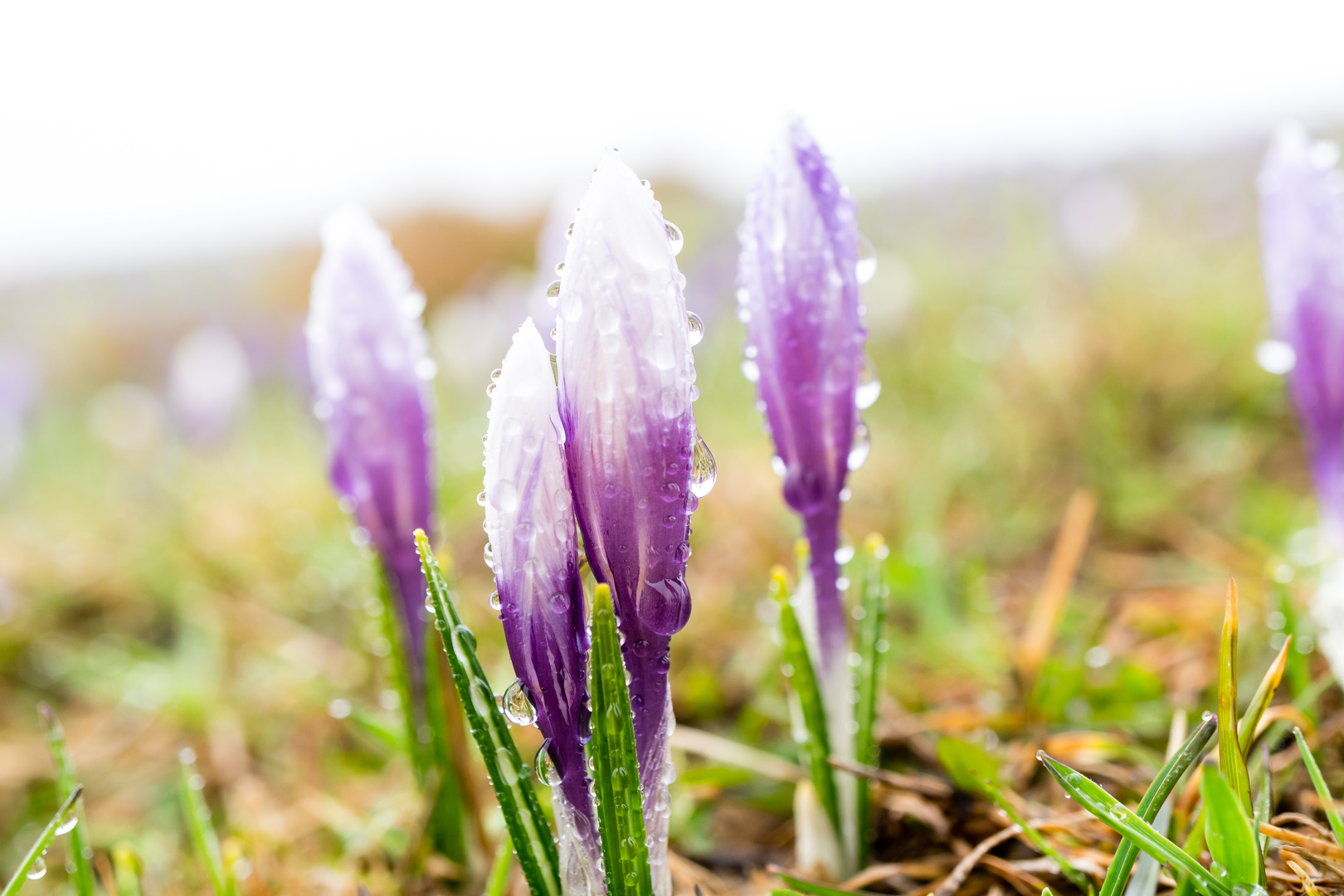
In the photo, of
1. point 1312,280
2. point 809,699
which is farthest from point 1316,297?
point 809,699

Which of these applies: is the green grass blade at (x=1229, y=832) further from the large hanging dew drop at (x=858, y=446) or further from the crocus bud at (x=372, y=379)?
the crocus bud at (x=372, y=379)

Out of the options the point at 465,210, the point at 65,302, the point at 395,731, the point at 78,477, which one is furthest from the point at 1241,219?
the point at 65,302

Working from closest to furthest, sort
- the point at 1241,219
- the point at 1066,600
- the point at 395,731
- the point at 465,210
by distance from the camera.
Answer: the point at 395,731, the point at 1066,600, the point at 1241,219, the point at 465,210

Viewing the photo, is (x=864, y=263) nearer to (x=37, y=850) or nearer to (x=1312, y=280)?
(x=1312, y=280)

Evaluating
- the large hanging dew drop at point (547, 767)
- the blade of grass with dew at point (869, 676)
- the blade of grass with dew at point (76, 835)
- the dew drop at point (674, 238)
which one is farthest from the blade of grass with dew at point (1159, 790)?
the blade of grass with dew at point (76, 835)

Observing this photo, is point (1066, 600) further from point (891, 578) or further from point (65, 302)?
point (65, 302)

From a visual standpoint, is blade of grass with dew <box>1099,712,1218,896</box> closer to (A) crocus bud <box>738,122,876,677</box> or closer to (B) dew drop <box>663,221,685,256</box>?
(A) crocus bud <box>738,122,876,677</box>

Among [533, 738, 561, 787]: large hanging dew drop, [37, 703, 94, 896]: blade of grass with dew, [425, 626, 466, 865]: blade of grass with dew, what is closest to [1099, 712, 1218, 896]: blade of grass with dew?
[533, 738, 561, 787]: large hanging dew drop
